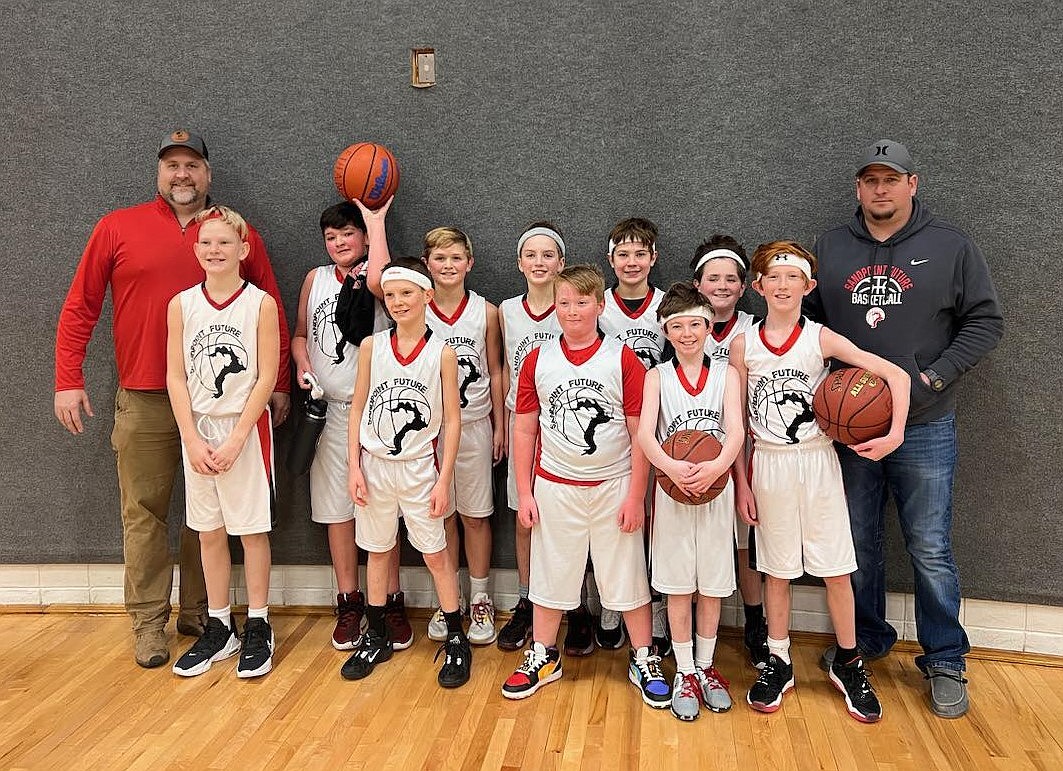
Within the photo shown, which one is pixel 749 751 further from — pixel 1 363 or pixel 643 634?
pixel 1 363

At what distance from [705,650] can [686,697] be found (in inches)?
7.4

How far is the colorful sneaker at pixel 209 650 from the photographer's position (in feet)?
10.1

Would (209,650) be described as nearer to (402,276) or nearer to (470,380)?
(470,380)

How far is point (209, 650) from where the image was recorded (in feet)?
10.3

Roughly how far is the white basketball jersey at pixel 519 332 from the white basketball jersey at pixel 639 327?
212 mm

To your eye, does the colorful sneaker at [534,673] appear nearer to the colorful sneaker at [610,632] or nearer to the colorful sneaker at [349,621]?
the colorful sneaker at [610,632]

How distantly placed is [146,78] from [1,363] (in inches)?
56.3

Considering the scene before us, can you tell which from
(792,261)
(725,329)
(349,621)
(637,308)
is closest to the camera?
(792,261)

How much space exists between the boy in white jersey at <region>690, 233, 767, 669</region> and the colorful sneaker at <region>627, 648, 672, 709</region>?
37cm

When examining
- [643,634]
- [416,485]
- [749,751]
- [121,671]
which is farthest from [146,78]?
[749,751]

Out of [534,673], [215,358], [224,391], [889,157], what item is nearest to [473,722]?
[534,673]

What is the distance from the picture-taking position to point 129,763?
Result: 2504 mm

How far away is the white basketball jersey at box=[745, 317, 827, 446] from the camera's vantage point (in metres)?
2.71

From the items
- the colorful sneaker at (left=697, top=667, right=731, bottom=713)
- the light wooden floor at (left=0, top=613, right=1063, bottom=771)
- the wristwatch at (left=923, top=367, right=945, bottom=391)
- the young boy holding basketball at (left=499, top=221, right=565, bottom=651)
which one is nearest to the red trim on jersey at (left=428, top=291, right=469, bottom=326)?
the young boy holding basketball at (left=499, top=221, right=565, bottom=651)
